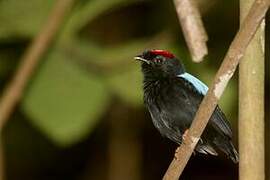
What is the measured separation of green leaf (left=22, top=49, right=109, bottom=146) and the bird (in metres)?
0.55

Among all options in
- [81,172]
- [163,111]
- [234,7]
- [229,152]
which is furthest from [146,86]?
[81,172]

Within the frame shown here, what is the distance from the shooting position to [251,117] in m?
1.00

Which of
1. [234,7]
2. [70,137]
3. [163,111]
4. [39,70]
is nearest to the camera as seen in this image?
[163,111]

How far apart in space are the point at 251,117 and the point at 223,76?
0.07m

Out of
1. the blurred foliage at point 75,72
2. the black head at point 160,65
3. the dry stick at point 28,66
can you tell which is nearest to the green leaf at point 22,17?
the blurred foliage at point 75,72

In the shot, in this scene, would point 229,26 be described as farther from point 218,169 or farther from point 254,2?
point 254,2

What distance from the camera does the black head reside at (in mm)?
1801

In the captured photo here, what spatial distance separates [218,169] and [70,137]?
1.18 metres

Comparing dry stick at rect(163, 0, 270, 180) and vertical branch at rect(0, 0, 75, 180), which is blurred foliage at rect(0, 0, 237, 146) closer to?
vertical branch at rect(0, 0, 75, 180)

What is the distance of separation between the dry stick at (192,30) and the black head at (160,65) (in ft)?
2.48

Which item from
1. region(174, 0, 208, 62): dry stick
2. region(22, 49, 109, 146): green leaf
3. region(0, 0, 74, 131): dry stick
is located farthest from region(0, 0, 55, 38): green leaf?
region(174, 0, 208, 62): dry stick

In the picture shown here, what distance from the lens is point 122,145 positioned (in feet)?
10.5

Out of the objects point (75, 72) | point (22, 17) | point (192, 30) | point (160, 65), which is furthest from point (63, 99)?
point (192, 30)

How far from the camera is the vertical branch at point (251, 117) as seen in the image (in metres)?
0.99
